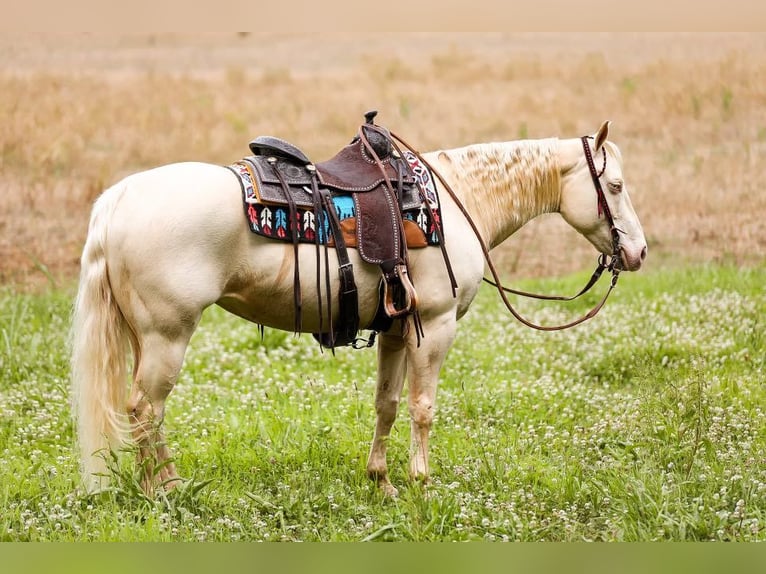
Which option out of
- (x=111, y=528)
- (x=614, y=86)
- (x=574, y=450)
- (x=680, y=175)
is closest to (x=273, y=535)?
(x=111, y=528)

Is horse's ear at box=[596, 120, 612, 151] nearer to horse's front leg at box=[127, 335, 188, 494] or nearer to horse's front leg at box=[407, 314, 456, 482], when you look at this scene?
horse's front leg at box=[407, 314, 456, 482]

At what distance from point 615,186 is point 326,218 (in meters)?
2.07

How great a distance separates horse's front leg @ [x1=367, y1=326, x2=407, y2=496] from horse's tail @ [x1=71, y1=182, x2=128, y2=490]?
1.68 m

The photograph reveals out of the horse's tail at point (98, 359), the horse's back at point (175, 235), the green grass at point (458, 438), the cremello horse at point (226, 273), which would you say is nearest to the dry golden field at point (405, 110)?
the green grass at point (458, 438)

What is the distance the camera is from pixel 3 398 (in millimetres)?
7562

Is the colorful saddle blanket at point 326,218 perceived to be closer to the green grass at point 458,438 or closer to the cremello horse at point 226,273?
the cremello horse at point 226,273

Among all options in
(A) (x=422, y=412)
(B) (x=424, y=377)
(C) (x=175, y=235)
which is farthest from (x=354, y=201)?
(A) (x=422, y=412)

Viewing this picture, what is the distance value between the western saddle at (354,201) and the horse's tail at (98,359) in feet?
2.97

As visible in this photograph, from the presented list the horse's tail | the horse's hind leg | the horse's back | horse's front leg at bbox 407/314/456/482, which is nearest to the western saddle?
horse's front leg at bbox 407/314/456/482

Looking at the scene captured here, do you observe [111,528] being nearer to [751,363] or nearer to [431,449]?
[431,449]

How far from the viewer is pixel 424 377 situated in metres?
5.72

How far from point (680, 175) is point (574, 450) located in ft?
29.0

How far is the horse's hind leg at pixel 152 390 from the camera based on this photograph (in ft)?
16.6

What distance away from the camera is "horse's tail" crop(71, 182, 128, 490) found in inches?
202
